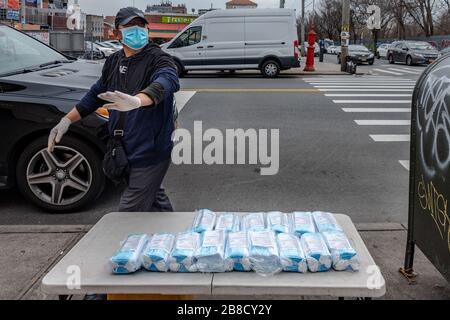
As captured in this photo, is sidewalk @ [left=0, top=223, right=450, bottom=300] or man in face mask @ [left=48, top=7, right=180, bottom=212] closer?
man in face mask @ [left=48, top=7, right=180, bottom=212]

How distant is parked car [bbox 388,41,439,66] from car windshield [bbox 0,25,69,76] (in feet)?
94.0

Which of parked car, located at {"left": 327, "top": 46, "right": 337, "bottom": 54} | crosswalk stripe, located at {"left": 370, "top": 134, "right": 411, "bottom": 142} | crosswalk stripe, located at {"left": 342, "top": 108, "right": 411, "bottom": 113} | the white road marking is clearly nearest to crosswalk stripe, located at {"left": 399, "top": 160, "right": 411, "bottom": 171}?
crosswalk stripe, located at {"left": 370, "top": 134, "right": 411, "bottom": 142}

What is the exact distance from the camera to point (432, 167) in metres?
2.87

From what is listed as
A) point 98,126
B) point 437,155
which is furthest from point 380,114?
point 437,155

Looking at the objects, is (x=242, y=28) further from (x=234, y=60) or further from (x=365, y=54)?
(x=365, y=54)

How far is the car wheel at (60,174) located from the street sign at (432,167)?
2.88 metres

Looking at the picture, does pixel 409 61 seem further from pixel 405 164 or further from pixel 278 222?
pixel 278 222

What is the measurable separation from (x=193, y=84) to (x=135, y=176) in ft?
48.4

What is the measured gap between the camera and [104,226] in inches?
108

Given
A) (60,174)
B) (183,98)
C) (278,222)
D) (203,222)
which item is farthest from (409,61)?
(203,222)

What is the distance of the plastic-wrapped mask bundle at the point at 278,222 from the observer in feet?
8.10

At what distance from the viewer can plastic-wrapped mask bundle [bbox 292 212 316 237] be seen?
2.44 meters

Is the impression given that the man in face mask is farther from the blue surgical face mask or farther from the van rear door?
the van rear door

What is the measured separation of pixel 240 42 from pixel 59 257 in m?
17.6
